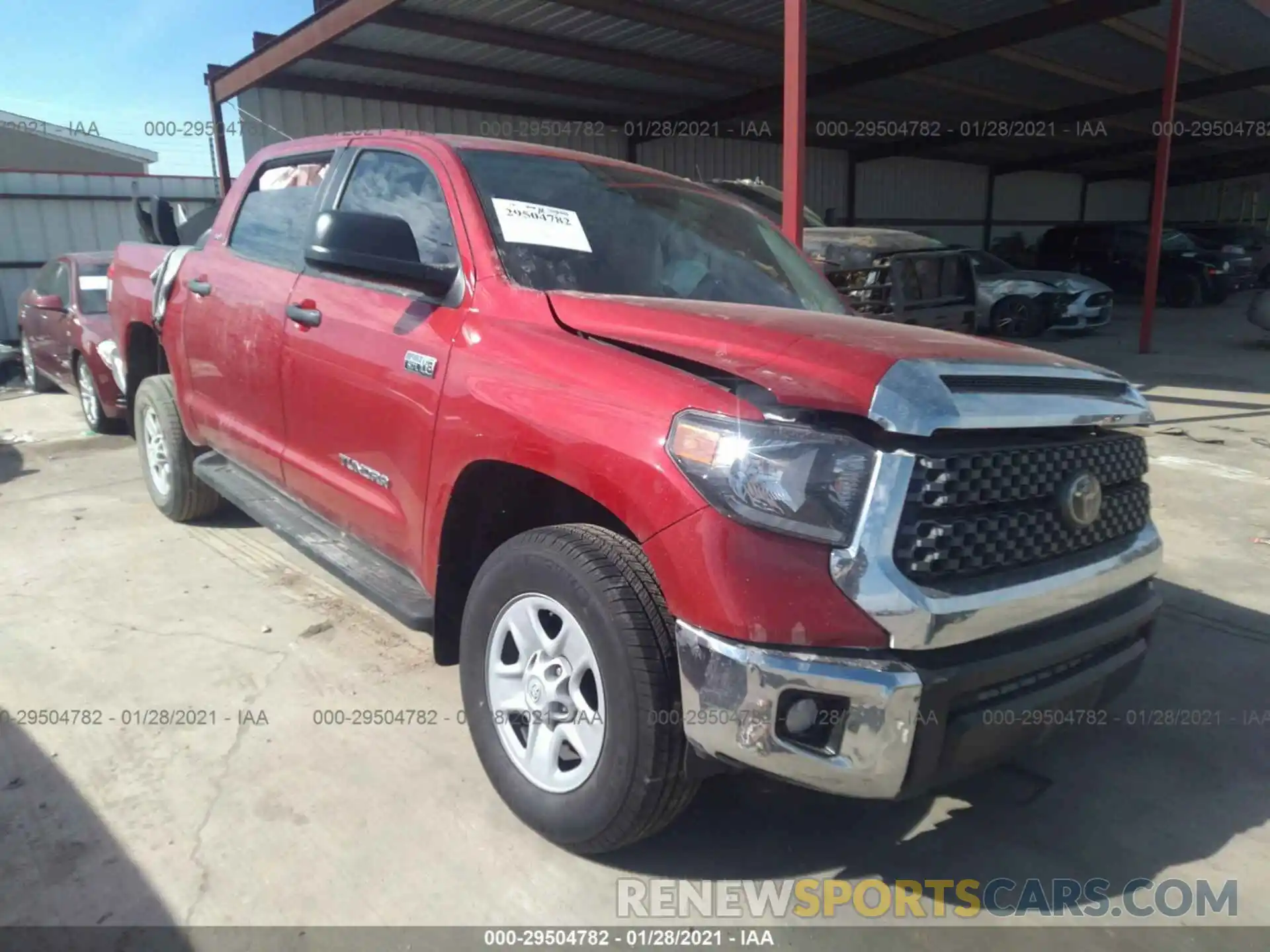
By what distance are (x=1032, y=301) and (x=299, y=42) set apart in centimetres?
1130

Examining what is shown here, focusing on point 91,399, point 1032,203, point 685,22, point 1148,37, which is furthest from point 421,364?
point 1032,203

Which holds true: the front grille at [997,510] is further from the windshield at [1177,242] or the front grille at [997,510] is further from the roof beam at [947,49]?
the windshield at [1177,242]

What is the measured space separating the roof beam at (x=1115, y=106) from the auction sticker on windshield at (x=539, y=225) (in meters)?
20.7

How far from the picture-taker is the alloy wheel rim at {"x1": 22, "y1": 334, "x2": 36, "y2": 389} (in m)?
9.95

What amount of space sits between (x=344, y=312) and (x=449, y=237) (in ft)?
1.64

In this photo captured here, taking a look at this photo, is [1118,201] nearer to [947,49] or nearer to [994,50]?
[994,50]

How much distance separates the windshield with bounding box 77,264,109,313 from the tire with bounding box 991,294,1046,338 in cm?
1246

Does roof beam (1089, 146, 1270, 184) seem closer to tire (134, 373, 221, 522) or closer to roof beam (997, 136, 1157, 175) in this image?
roof beam (997, 136, 1157, 175)

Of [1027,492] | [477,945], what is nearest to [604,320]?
[1027,492]

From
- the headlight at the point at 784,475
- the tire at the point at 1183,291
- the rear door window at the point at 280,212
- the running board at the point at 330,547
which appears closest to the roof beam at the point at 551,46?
the rear door window at the point at 280,212

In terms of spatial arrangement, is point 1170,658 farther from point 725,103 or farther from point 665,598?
point 725,103

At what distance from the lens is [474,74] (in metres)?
14.2

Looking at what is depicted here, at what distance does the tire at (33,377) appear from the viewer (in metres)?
10.1

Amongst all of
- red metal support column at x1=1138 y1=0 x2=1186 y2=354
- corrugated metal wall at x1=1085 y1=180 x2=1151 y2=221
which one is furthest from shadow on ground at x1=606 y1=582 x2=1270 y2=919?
corrugated metal wall at x1=1085 y1=180 x2=1151 y2=221
